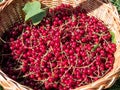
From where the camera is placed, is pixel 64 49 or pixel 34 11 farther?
pixel 34 11

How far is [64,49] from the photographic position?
2279mm

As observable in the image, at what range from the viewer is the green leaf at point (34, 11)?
7.94 feet

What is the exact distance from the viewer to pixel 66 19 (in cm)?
255

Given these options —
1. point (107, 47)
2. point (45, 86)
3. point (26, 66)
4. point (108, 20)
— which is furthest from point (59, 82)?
point (108, 20)

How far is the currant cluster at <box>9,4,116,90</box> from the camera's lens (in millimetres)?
2135

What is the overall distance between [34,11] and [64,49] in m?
0.40

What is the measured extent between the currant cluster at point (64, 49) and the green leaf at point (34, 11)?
0.07 metres

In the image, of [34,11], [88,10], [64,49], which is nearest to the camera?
[64,49]

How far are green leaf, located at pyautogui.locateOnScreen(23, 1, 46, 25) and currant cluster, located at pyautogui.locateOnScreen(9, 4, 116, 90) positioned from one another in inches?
2.8

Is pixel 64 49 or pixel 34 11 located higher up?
pixel 34 11

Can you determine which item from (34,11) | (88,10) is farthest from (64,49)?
(88,10)

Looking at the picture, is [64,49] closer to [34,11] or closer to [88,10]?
[34,11]

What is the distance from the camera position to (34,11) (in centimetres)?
243

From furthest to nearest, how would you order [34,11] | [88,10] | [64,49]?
[88,10] < [34,11] < [64,49]
